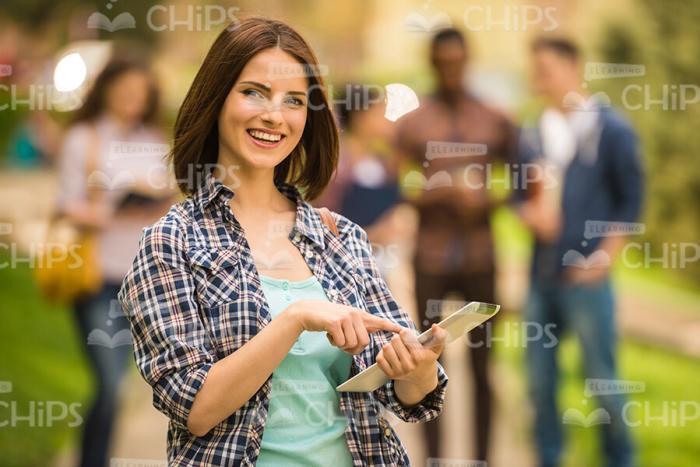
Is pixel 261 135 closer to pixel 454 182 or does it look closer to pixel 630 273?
pixel 454 182

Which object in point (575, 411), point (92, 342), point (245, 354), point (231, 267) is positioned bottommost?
point (575, 411)

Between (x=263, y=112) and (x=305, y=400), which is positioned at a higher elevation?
(x=263, y=112)

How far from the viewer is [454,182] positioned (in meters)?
3.18

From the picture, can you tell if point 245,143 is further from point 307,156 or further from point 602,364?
point 602,364

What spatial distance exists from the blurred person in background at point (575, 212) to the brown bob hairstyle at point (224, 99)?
1699 millimetres

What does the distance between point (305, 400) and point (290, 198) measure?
0.36 meters

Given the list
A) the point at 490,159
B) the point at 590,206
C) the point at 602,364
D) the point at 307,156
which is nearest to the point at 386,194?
the point at 490,159

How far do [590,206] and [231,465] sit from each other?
2159 mm

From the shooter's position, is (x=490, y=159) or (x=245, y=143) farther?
(x=490, y=159)

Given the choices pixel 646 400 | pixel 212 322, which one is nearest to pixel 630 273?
pixel 646 400

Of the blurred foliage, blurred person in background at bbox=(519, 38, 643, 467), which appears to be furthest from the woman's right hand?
the blurred foliage

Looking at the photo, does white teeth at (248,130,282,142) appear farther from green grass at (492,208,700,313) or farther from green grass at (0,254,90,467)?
green grass at (0,254,90,467)

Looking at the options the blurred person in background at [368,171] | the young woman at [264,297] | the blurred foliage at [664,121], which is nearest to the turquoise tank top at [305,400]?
the young woman at [264,297]

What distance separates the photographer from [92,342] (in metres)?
3.28
